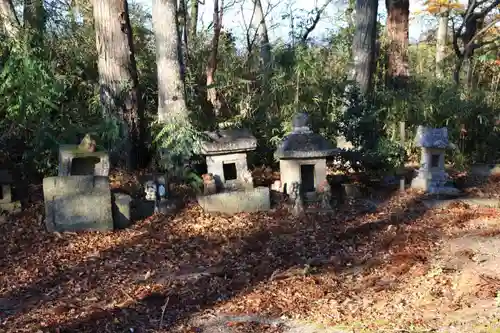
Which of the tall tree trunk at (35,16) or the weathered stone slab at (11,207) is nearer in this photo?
the weathered stone slab at (11,207)

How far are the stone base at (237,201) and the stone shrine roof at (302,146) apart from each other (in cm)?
53

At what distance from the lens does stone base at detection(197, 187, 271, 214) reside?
6578mm

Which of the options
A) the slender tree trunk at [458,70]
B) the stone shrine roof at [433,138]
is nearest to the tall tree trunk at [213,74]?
the stone shrine roof at [433,138]

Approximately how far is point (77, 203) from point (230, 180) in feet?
6.32

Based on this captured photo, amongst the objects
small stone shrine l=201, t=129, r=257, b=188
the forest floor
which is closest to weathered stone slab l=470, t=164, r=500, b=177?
the forest floor

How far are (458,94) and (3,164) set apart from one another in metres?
7.74

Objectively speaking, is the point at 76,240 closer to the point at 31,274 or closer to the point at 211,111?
the point at 31,274

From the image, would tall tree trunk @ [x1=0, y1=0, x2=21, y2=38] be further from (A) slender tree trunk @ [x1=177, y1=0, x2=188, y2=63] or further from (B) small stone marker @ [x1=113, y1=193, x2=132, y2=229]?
(B) small stone marker @ [x1=113, y1=193, x2=132, y2=229]

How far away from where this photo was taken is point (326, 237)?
586 centimetres

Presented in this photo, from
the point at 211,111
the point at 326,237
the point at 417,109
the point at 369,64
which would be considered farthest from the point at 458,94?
the point at 326,237

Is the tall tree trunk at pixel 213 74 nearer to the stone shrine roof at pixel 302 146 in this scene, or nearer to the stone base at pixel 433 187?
the stone shrine roof at pixel 302 146

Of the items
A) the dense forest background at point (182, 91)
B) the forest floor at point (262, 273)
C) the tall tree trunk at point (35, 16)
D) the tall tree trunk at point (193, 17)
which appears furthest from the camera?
the tall tree trunk at point (193, 17)

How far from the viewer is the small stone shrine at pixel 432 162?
7379mm

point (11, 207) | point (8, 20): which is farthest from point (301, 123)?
point (8, 20)
